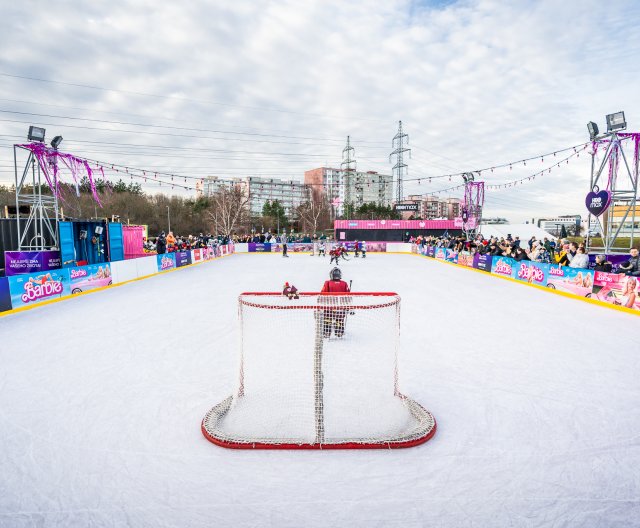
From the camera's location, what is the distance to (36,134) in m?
13.4

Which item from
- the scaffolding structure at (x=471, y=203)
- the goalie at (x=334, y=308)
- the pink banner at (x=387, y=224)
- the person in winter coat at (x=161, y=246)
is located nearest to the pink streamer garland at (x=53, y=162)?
the person in winter coat at (x=161, y=246)

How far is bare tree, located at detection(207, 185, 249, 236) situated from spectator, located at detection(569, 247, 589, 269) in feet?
131

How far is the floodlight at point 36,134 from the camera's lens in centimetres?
1316

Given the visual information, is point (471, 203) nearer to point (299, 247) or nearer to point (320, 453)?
point (299, 247)

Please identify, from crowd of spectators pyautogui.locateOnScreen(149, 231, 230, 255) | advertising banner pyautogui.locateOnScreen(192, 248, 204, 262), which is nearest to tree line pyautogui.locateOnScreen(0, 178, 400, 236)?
crowd of spectators pyautogui.locateOnScreen(149, 231, 230, 255)

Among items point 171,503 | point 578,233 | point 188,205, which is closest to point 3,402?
point 171,503

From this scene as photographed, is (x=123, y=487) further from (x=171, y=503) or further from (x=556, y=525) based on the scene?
(x=556, y=525)

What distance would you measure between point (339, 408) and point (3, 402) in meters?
4.44

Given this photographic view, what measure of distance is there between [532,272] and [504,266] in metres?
2.30

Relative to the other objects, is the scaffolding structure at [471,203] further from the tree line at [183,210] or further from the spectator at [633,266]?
the tree line at [183,210]

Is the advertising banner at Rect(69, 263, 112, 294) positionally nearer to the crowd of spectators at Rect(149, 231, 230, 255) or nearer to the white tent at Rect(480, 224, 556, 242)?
the crowd of spectators at Rect(149, 231, 230, 255)

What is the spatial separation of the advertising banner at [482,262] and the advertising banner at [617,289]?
23.0ft

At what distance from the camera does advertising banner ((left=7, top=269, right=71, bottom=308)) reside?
999 cm

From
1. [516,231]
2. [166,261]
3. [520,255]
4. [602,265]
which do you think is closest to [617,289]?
[602,265]
